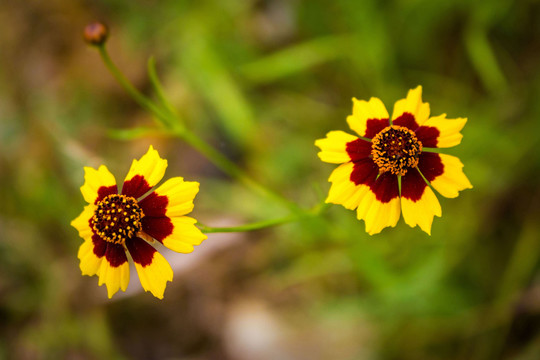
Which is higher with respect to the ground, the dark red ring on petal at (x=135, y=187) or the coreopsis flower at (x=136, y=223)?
the dark red ring on petal at (x=135, y=187)

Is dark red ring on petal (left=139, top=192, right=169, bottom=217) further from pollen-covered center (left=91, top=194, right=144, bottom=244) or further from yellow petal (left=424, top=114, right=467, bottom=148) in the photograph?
yellow petal (left=424, top=114, right=467, bottom=148)

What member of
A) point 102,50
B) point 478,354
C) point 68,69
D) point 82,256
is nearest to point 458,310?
point 478,354

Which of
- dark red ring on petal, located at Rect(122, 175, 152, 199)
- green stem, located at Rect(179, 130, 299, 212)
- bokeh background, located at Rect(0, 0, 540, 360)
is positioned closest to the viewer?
dark red ring on petal, located at Rect(122, 175, 152, 199)

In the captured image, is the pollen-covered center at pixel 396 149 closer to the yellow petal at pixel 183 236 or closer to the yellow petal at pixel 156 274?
the yellow petal at pixel 183 236

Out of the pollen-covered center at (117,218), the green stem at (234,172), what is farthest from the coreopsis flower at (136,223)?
the green stem at (234,172)

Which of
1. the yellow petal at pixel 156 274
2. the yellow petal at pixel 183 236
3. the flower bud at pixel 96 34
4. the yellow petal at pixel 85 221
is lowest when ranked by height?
the yellow petal at pixel 156 274

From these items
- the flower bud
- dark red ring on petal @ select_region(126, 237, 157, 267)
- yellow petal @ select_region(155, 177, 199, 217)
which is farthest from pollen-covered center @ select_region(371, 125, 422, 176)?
the flower bud

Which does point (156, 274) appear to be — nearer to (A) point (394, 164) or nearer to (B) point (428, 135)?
(A) point (394, 164)

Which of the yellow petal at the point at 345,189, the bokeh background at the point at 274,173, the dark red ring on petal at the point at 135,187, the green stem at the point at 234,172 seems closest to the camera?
the yellow petal at the point at 345,189
